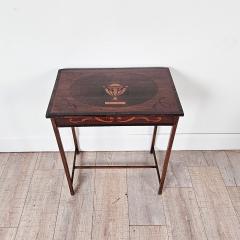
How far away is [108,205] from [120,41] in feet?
2.90

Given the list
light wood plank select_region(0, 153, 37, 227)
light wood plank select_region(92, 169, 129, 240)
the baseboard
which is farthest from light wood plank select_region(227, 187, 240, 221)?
light wood plank select_region(0, 153, 37, 227)

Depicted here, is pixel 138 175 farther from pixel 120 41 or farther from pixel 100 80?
pixel 120 41

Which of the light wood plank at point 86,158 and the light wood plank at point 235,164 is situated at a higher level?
the light wood plank at point 235,164

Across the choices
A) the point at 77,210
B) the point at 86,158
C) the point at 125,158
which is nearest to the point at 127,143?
the point at 125,158

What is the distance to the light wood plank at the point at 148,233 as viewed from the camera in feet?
4.20

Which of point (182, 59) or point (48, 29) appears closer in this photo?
point (48, 29)

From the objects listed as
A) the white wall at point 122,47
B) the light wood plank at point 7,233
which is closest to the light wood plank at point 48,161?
the white wall at point 122,47

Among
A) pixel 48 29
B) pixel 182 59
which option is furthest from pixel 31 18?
pixel 182 59

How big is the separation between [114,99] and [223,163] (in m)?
0.97

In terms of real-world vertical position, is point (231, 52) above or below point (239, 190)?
above

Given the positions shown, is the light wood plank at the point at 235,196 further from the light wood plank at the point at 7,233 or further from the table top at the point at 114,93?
the light wood plank at the point at 7,233

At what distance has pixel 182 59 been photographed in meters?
1.33

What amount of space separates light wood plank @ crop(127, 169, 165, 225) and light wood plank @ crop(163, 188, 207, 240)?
1.8 inches

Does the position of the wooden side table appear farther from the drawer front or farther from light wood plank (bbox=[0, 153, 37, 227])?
light wood plank (bbox=[0, 153, 37, 227])
